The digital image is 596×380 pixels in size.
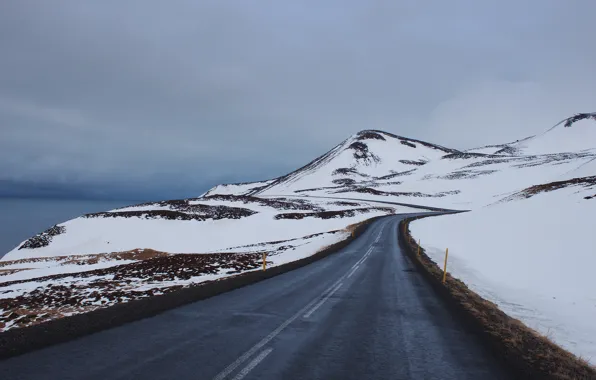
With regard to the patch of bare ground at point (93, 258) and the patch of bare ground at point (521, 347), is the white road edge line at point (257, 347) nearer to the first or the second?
the patch of bare ground at point (521, 347)

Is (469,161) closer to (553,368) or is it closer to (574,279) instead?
(574,279)

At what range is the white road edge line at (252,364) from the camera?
5.78m

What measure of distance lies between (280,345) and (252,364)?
1224 mm

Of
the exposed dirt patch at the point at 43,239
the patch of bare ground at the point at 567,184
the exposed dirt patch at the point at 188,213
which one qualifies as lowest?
the exposed dirt patch at the point at 43,239

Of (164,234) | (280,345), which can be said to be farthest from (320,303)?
(164,234)

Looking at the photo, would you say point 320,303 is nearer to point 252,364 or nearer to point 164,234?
point 252,364

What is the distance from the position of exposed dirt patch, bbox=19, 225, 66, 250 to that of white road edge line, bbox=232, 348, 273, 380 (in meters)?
49.8

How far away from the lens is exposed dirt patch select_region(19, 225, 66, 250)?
45.5m

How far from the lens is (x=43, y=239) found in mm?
46688

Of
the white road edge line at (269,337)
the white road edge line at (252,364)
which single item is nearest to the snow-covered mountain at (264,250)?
the white road edge line at (269,337)

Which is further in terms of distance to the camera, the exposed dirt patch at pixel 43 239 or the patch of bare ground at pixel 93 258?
the exposed dirt patch at pixel 43 239

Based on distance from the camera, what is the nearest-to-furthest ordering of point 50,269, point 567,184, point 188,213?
point 50,269 → point 567,184 → point 188,213

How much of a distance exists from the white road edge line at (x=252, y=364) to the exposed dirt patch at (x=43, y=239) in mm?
49812

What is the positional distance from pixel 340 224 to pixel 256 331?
54627 millimetres
